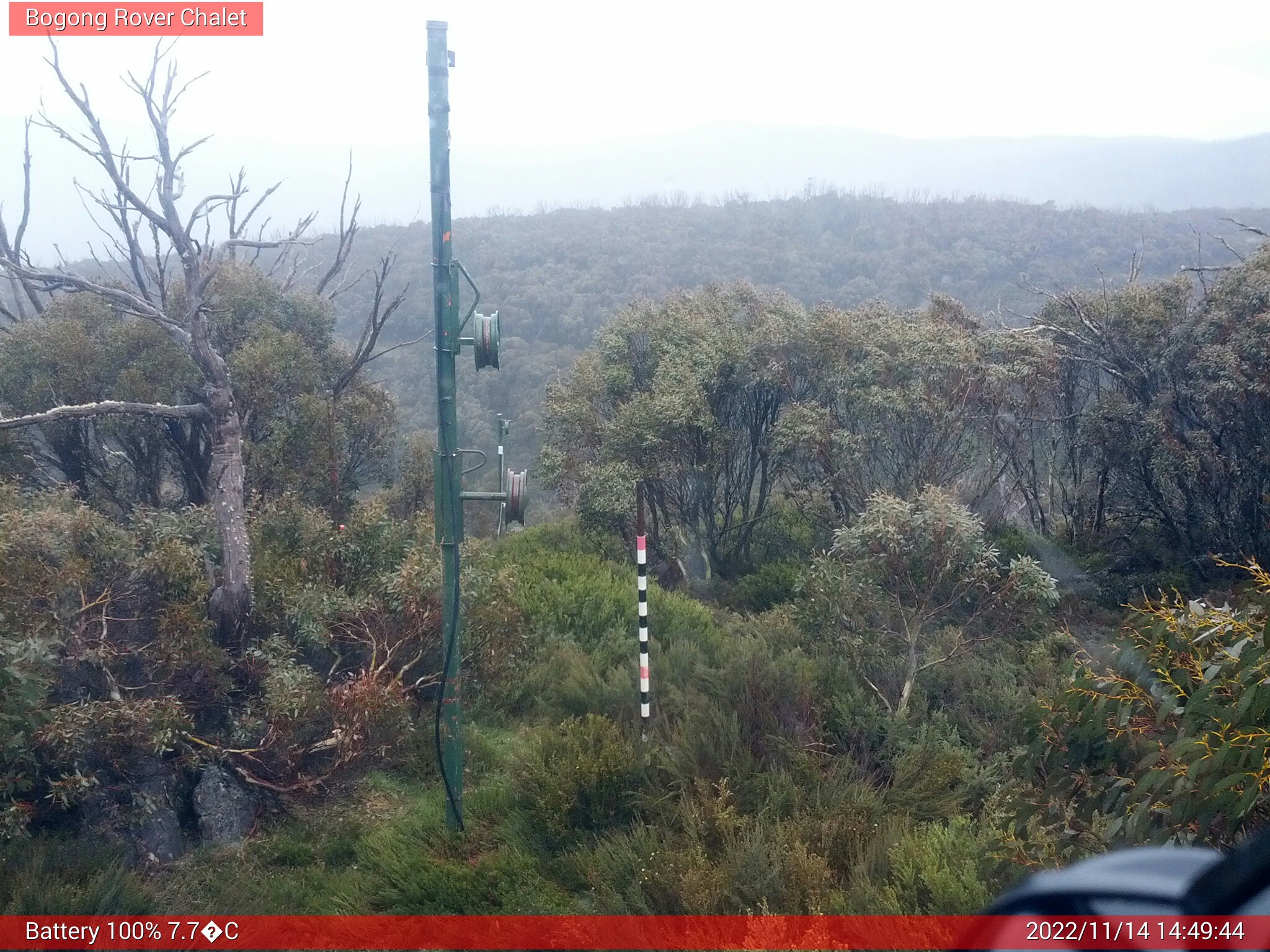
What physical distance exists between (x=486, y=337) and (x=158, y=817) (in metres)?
3.32

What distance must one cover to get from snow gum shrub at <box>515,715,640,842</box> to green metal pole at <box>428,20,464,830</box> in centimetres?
45

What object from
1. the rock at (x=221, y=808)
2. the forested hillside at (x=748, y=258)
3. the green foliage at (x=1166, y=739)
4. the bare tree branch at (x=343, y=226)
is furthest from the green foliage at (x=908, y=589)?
the forested hillside at (x=748, y=258)

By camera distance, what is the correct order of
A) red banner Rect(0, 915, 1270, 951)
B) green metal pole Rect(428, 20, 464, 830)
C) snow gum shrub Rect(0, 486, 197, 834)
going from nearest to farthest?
red banner Rect(0, 915, 1270, 951) → snow gum shrub Rect(0, 486, 197, 834) → green metal pole Rect(428, 20, 464, 830)

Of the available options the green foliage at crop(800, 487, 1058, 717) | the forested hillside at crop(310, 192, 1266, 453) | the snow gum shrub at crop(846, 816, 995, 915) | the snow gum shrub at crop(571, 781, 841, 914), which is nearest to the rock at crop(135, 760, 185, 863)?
the snow gum shrub at crop(571, 781, 841, 914)

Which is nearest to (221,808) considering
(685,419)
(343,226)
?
(685,419)

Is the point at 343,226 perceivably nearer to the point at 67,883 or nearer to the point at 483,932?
the point at 67,883

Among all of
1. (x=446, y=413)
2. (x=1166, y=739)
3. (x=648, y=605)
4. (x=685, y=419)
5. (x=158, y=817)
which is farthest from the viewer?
(x=685, y=419)

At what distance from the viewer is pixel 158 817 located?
509cm

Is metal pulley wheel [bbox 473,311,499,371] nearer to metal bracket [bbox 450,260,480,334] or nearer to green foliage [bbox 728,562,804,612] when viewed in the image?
metal bracket [bbox 450,260,480,334]

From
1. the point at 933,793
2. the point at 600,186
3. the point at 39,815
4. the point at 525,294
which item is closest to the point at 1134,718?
the point at 933,793

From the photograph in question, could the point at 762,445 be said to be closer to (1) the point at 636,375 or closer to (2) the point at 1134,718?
(1) the point at 636,375

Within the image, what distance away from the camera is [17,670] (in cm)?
441

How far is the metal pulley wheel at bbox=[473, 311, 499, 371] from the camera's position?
512 centimetres

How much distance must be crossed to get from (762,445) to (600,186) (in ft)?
87.2
